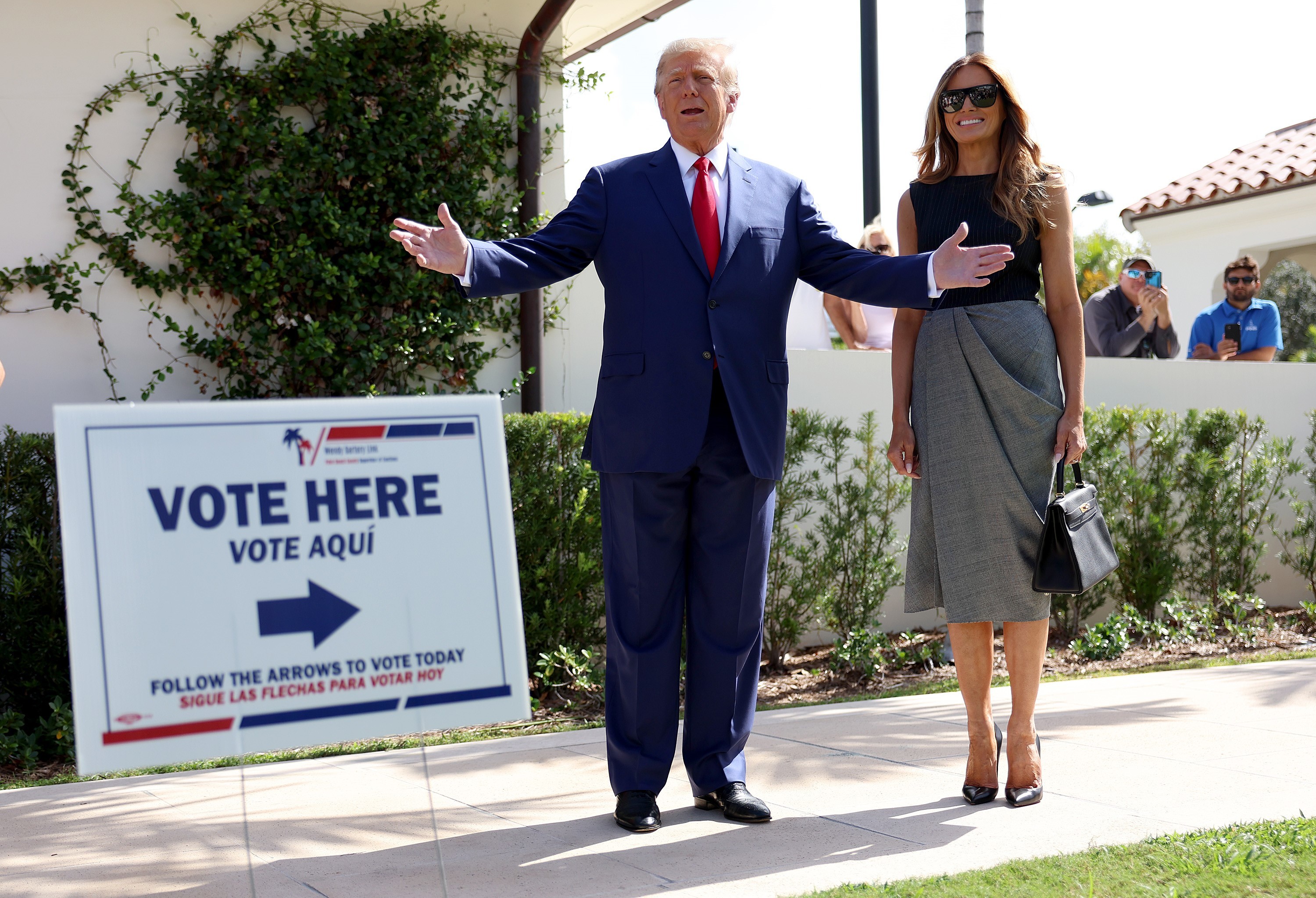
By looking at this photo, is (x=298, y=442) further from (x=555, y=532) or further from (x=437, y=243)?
(x=555, y=532)

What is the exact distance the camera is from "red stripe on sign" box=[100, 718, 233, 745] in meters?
2.07

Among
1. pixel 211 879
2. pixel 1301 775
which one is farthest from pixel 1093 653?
pixel 211 879

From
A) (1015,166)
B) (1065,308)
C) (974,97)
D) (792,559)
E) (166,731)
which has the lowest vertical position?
(792,559)

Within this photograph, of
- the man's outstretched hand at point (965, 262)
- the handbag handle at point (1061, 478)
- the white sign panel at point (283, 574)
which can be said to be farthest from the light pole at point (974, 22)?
the white sign panel at point (283, 574)

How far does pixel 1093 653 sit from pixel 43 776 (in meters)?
5.51

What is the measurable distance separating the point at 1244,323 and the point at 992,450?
24.1 ft

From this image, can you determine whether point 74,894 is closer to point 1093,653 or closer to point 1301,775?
point 1301,775

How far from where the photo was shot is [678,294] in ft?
10.9

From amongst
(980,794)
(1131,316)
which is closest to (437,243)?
(980,794)

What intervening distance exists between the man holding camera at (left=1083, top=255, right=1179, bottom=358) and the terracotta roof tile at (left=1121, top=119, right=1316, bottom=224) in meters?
5.87

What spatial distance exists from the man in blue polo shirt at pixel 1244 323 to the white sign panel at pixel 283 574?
8.72 meters

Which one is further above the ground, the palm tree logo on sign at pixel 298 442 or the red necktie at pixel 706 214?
the red necktie at pixel 706 214

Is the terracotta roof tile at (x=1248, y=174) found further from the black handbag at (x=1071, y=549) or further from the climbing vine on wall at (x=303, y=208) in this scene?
the black handbag at (x=1071, y=549)

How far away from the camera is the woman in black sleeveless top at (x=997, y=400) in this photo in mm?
3535
